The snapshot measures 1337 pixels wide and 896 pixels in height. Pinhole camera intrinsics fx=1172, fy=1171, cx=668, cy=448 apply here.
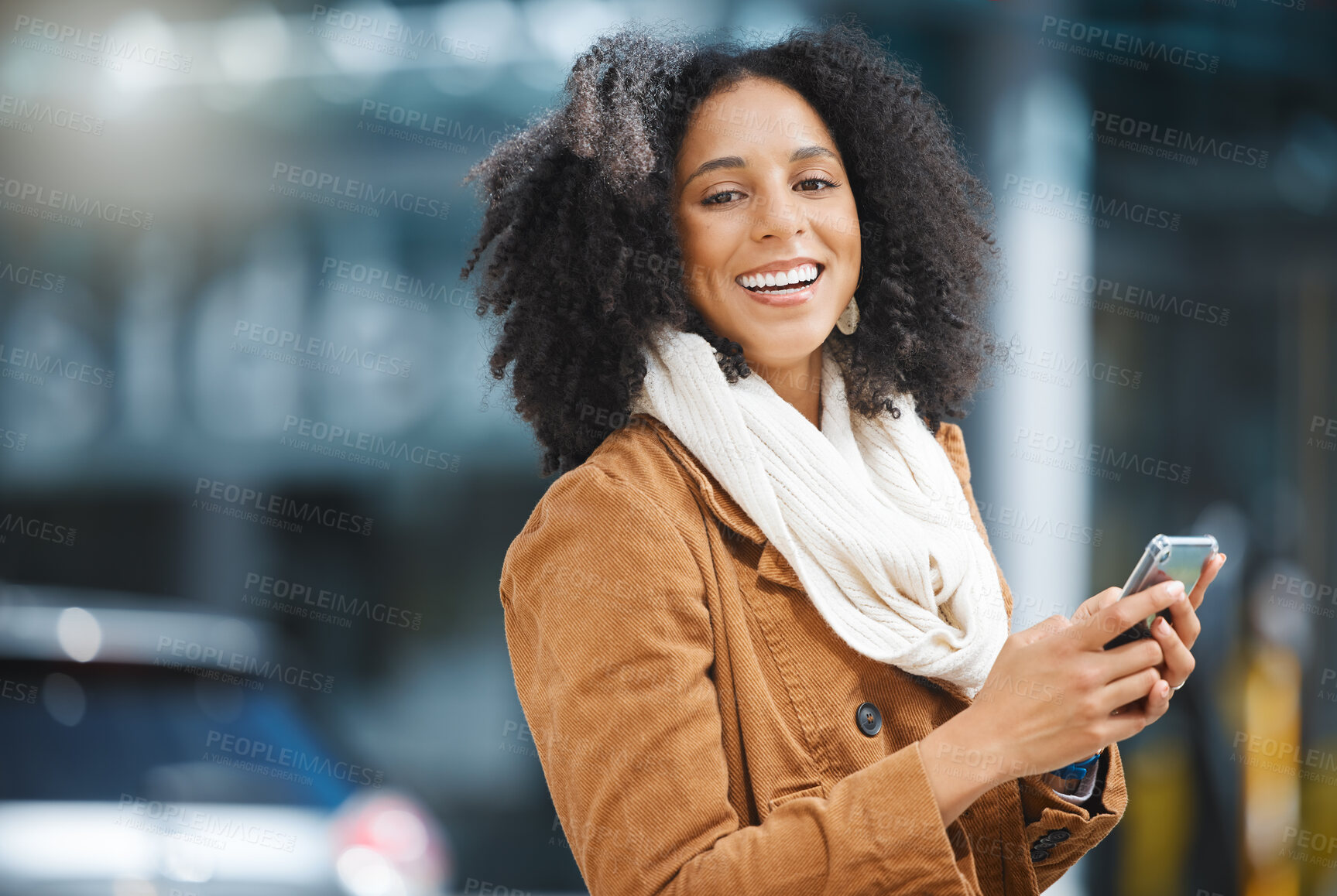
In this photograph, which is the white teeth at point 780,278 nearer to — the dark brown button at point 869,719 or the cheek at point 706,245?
the cheek at point 706,245

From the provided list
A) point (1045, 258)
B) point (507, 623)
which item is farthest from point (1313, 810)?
point (507, 623)

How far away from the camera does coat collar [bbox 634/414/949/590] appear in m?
1.62

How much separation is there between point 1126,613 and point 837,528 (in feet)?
1.31

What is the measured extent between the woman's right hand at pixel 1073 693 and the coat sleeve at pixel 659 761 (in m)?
0.11

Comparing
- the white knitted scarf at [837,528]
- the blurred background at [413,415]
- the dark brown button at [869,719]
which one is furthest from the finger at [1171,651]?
the blurred background at [413,415]

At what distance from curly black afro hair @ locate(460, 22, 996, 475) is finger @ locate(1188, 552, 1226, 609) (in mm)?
568

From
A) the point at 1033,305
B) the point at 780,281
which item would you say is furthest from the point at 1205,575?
the point at 1033,305

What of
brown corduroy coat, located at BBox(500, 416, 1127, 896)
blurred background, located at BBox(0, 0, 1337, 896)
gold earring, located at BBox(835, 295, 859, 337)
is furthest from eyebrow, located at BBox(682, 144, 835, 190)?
blurred background, located at BBox(0, 0, 1337, 896)

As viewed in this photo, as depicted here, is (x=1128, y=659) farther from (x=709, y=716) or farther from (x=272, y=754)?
(x=272, y=754)

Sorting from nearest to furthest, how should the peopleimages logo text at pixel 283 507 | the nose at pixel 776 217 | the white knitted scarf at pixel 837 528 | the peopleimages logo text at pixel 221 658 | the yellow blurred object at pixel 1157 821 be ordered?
the white knitted scarf at pixel 837 528
the nose at pixel 776 217
the peopleimages logo text at pixel 221 658
the yellow blurred object at pixel 1157 821
the peopleimages logo text at pixel 283 507

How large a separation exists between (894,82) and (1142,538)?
4.55m

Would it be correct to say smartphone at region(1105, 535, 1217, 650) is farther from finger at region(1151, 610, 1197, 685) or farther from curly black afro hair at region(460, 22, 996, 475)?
curly black afro hair at region(460, 22, 996, 475)

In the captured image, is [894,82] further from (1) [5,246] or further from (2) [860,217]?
(1) [5,246]

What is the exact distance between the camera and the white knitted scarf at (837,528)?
162cm
